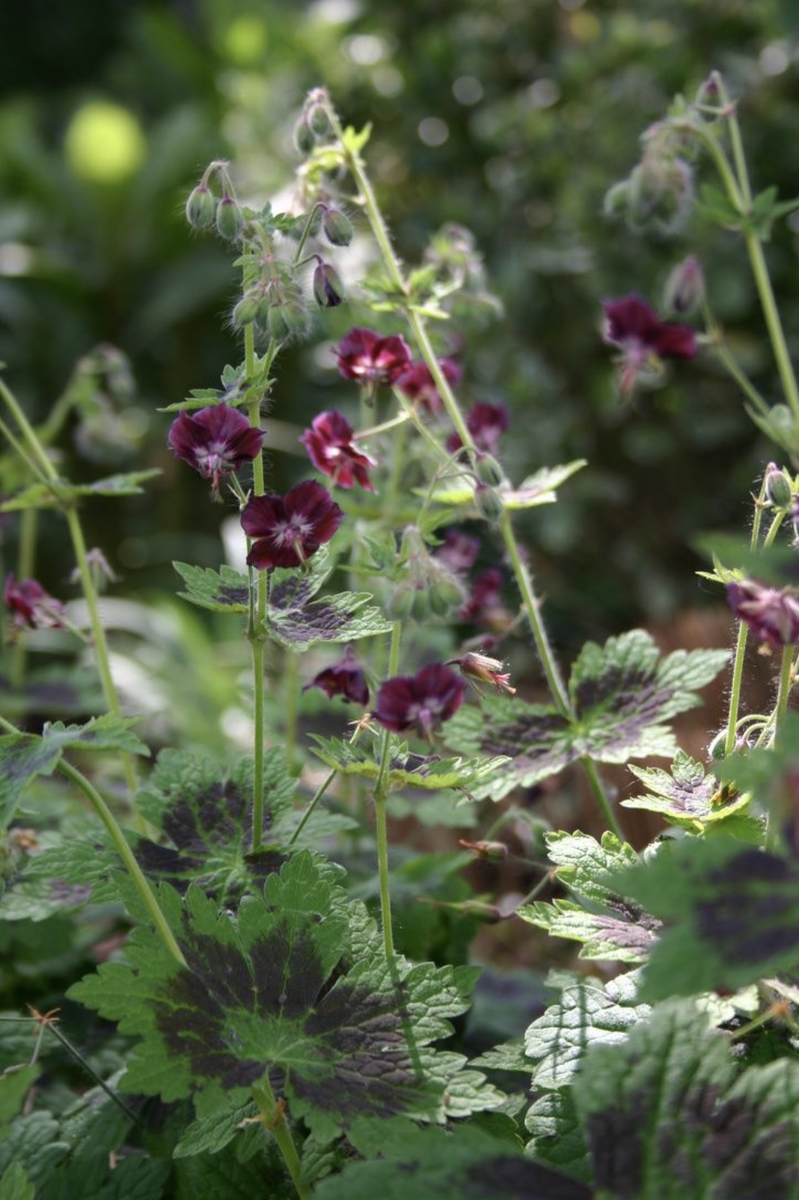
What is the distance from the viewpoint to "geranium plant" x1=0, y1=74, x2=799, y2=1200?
784 mm

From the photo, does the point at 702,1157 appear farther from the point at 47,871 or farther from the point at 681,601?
the point at 681,601

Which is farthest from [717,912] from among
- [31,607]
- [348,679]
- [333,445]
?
[31,607]

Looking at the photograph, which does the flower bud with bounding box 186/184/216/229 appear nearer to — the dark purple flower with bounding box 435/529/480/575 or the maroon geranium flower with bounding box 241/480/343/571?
the maroon geranium flower with bounding box 241/480/343/571

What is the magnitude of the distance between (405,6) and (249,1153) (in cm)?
399

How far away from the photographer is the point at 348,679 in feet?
3.39

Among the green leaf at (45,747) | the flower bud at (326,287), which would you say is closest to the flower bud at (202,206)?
the flower bud at (326,287)

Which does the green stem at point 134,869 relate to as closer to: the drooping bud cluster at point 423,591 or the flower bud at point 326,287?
the drooping bud cluster at point 423,591

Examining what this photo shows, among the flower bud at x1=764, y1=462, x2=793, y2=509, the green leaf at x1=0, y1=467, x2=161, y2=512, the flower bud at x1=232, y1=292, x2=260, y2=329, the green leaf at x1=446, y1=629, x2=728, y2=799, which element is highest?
the flower bud at x1=232, y1=292, x2=260, y2=329

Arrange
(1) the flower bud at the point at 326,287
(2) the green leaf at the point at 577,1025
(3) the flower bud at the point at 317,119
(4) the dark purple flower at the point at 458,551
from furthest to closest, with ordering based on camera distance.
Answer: (4) the dark purple flower at the point at 458,551
(3) the flower bud at the point at 317,119
(1) the flower bud at the point at 326,287
(2) the green leaf at the point at 577,1025

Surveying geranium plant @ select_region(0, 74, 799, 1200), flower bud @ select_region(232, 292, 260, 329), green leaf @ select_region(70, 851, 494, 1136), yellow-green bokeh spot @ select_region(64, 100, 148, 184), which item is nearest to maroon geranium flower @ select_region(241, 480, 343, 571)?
geranium plant @ select_region(0, 74, 799, 1200)

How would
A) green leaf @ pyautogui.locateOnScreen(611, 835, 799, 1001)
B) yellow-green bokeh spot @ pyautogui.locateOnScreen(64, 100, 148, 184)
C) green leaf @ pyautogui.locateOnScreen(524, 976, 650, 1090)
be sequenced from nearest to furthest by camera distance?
1. green leaf @ pyautogui.locateOnScreen(611, 835, 799, 1001)
2. green leaf @ pyautogui.locateOnScreen(524, 976, 650, 1090)
3. yellow-green bokeh spot @ pyautogui.locateOnScreen(64, 100, 148, 184)

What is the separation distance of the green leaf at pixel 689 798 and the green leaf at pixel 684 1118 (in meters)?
0.22

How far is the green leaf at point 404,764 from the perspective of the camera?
1.00 m

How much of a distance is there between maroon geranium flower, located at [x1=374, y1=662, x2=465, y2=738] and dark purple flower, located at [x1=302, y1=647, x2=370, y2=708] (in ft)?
0.32
